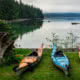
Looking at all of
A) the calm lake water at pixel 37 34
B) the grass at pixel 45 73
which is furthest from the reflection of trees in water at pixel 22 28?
the grass at pixel 45 73

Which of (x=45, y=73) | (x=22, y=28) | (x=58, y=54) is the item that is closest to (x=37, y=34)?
(x=22, y=28)

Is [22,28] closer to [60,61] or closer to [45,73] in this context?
[60,61]

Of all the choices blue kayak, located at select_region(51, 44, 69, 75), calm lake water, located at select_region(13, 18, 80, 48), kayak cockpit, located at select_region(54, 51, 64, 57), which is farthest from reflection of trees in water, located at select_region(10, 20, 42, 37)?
blue kayak, located at select_region(51, 44, 69, 75)

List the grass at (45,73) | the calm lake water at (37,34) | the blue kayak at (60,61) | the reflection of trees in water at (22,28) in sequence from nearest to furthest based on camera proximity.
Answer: the grass at (45,73) < the blue kayak at (60,61) < the calm lake water at (37,34) < the reflection of trees in water at (22,28)

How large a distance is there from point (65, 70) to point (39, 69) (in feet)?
5.47

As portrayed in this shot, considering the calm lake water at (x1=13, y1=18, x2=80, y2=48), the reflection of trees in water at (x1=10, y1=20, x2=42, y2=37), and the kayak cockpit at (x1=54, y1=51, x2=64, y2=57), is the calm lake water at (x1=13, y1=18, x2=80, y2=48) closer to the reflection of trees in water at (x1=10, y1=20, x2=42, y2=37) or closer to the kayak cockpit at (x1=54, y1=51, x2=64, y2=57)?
the reflection of trees in water at (x1=10, y1=20, x2=42, y2=37)

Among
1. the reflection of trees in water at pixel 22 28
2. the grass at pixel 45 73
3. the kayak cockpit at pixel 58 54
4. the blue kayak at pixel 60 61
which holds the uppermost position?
the reflection of trees in water at pixel 22 28

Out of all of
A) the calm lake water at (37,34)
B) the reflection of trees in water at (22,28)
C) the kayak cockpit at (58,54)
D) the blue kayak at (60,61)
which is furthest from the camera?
the reflection of trees in water at (22,28)

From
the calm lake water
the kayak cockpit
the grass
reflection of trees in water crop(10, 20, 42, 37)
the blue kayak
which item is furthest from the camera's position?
reflection of trees in water crop(10, 20, 42, 37)

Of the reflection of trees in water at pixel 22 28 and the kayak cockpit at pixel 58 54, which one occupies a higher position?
the reflection of trees in water at pixel 22 28

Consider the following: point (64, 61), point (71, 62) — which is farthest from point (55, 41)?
point (64, 61)

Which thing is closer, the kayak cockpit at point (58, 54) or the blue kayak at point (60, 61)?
the blue kayak at point (60, 61)

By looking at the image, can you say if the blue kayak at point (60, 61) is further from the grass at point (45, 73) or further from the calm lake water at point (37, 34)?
the calm lake water at point (37, 34)

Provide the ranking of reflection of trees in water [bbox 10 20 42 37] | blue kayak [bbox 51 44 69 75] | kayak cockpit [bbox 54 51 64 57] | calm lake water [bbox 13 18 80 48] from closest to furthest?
blue kayak [bbox 51 44 69 75]
kayak cockpit [bbox 54 51 64 57]
calm lake water [bbox 13 18 80 48]
reflection of trees in water [bbox 10 20 42 37]
